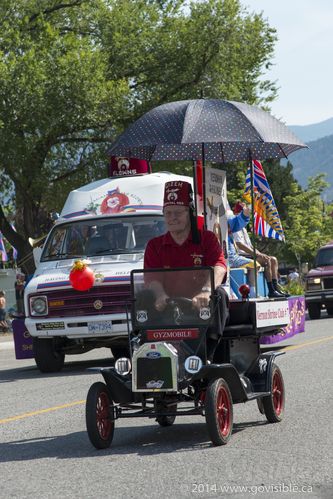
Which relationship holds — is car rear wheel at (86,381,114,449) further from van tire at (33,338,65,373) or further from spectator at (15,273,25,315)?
spectator at (15,273,25,315)

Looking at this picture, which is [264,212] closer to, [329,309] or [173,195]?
[329,309]

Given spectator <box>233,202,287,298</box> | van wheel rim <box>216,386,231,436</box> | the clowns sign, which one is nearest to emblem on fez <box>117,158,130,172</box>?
the clowns sign

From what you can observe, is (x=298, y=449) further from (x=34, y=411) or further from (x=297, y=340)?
(x=297, y=340)

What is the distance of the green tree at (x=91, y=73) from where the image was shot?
111 ft

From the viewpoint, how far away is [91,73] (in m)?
33.8

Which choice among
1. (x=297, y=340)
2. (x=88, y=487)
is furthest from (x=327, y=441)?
(x=297, y=340)

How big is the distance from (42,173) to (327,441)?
28.6 m

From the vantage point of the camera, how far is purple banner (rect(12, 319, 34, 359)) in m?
16.1

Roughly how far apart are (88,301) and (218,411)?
7.29 metres

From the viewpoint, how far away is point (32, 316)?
15016mm

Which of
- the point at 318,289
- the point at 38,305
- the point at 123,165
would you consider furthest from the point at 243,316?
the point at 318,289

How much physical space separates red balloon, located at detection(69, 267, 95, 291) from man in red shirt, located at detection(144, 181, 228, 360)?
5.49 meters

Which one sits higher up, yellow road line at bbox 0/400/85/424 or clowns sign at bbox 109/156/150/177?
clowns sign at bbox 109/156/150/177

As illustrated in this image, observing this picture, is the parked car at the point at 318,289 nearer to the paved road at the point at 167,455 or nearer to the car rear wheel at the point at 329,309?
the car rear wheel at the point at 329,309
